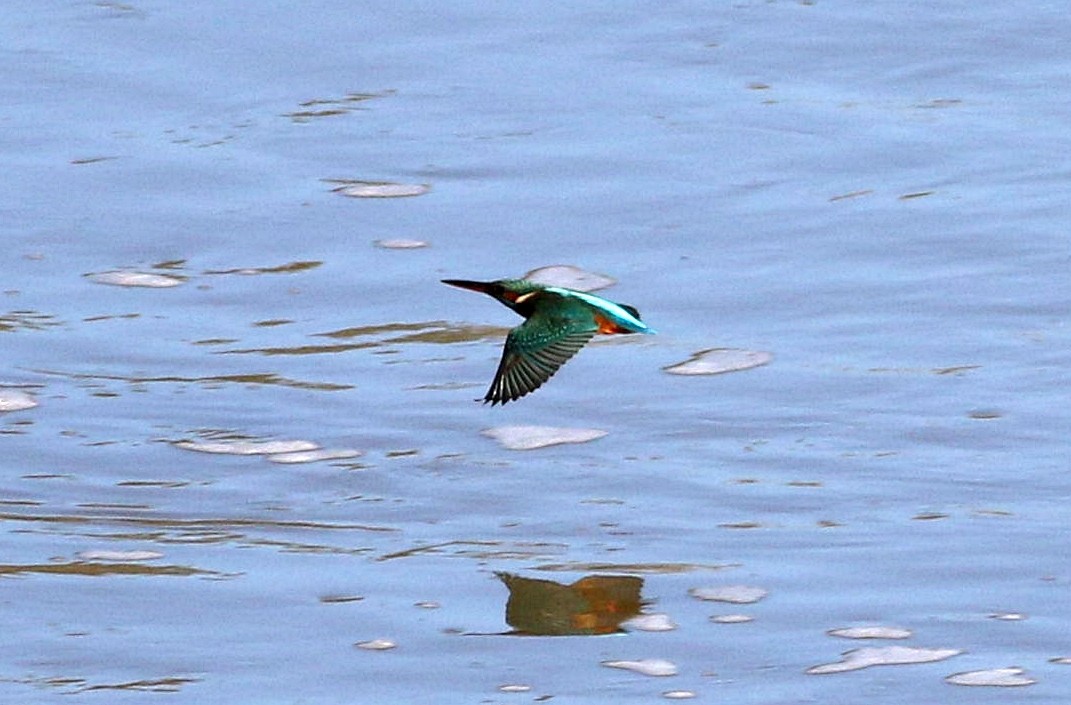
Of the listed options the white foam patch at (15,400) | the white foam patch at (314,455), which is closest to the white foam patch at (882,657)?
the white foam patch at (314,455)

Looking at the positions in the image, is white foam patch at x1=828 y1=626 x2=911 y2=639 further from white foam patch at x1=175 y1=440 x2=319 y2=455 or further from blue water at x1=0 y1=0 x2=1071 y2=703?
white foam patch at x1=175 y1=440 x2=319 y2=455

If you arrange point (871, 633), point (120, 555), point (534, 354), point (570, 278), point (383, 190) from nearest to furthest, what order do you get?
point (871, 633), point (120, 555), point (534, 354), point (570, 278), point (383, 190)

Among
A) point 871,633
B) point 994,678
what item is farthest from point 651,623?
point 994,678

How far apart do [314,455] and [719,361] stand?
1094 millimetres

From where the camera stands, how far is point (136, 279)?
6.30 metres

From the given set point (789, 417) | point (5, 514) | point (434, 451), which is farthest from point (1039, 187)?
point (5, 514)

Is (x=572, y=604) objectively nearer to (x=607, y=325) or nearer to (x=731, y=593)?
(x=731, y=593)

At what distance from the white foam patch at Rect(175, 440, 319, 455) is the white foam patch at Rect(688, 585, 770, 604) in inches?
47.4

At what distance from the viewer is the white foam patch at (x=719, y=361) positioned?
5605 millimetres

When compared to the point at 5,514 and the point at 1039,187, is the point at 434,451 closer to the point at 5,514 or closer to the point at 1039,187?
the point at 5,514

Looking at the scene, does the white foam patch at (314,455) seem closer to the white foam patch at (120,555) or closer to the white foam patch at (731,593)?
the white foam patch at (120,555)

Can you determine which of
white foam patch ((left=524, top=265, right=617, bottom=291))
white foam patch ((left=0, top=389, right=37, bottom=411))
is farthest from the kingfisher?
white foam patch ((left=524, top=265, right=617, bottom=291))

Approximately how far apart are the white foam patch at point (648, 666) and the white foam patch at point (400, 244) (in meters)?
2.72

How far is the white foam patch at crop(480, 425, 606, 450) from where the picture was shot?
205 inches
